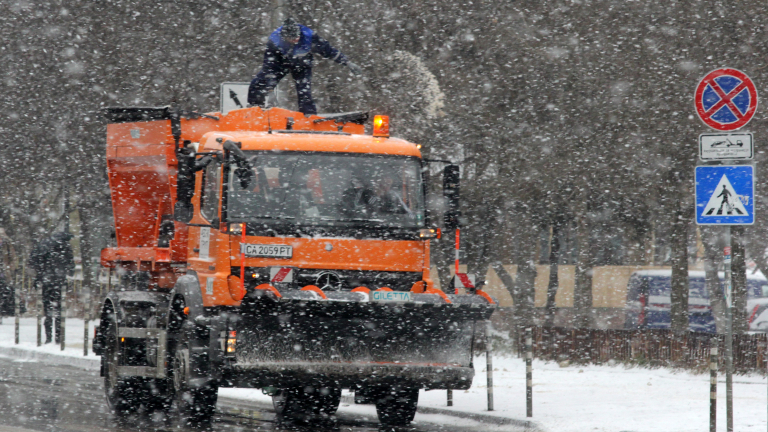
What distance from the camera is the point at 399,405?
10.6 meters

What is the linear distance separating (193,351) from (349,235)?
5.71ft

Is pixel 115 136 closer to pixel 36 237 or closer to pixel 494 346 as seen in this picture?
pixel 494 346

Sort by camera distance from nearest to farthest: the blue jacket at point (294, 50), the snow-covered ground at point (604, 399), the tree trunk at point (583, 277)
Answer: the snow-covered ground at point (604, 399)
the blue jacket at point (294, 50)
the tree trunk at point (583, 277)

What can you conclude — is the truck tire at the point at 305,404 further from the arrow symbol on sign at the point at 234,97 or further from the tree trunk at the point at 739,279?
the tree trunk at the point at 739,279

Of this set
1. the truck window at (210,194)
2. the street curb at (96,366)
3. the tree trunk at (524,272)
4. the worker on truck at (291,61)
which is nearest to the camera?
the truck window at (210,194)

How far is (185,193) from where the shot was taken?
10.3 meters

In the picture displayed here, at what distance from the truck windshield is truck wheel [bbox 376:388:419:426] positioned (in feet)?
6.21

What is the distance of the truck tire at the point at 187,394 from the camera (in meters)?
9.79

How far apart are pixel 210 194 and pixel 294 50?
7.94 feet

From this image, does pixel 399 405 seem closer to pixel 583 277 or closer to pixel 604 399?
pixel 604 399

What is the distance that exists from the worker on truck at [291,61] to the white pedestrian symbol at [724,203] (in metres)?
4.02

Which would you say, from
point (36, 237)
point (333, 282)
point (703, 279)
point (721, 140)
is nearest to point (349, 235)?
point (333, 282)

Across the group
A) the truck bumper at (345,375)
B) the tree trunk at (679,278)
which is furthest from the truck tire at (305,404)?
the tree trunk at (679,278)

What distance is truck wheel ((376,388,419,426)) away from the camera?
10609 mm
